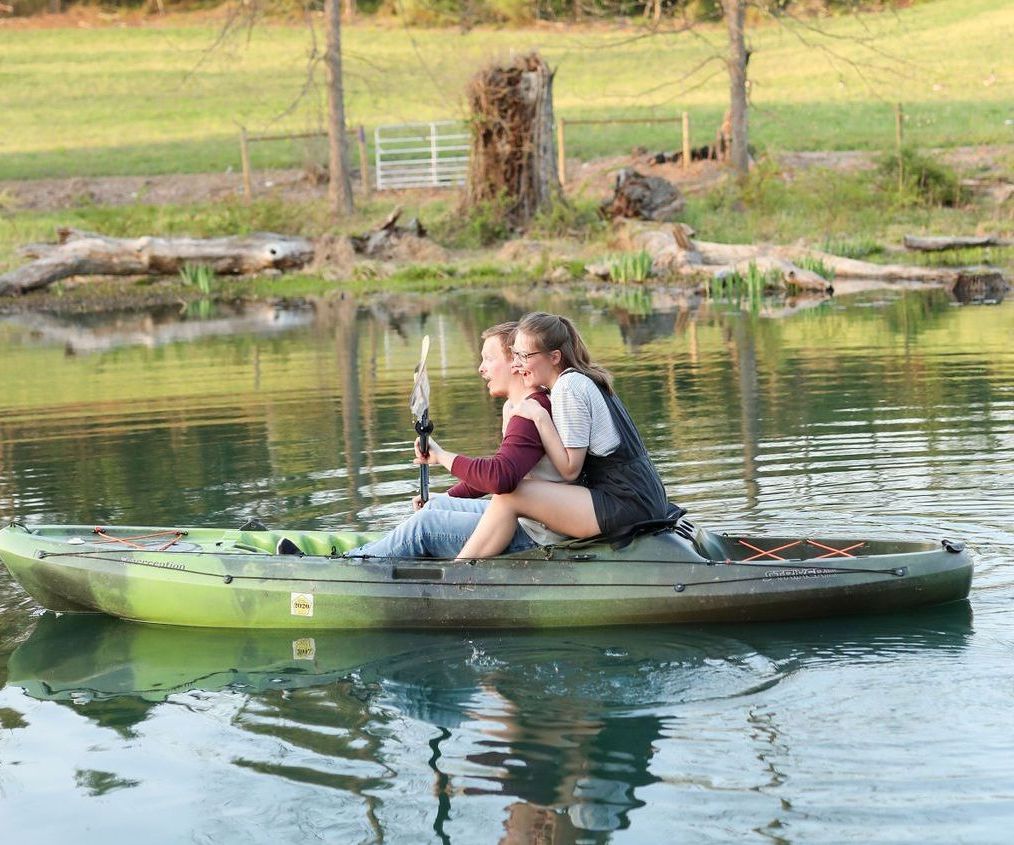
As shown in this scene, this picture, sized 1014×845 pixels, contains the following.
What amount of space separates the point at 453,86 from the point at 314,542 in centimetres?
2320

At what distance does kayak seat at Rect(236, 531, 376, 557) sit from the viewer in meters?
7.81

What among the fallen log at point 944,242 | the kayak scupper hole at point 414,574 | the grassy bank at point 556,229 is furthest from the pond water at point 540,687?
the grassy bank at point 556,229

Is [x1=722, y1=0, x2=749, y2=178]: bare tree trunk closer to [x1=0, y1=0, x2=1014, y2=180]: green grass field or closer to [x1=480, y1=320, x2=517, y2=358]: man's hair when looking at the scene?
[x1=0, y1=0, x2=1014, y2=180]: green grass field

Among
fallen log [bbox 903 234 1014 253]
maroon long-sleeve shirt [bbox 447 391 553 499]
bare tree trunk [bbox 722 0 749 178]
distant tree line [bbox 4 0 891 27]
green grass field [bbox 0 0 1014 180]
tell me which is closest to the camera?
maroon long-sleeve shirt [bbox 447 391 553 499]

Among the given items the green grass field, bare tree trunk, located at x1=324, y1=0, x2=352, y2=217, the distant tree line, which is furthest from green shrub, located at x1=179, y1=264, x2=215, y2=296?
the distant tree line

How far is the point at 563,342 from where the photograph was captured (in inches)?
268

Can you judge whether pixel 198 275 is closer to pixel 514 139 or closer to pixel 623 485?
pixel 514 139

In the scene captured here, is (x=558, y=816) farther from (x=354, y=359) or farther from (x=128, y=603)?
(x=354, y=359)

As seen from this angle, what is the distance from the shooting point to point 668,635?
6.95 metres

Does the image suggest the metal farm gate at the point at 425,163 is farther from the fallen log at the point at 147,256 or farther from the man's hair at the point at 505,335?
the man's hair at the point at 505,335

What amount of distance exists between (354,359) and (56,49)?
45.7 m

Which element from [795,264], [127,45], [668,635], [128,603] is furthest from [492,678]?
[127,45]

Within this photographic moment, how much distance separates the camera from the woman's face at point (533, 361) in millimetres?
6797

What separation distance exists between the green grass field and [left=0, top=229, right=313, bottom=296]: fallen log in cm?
Answer: 588
